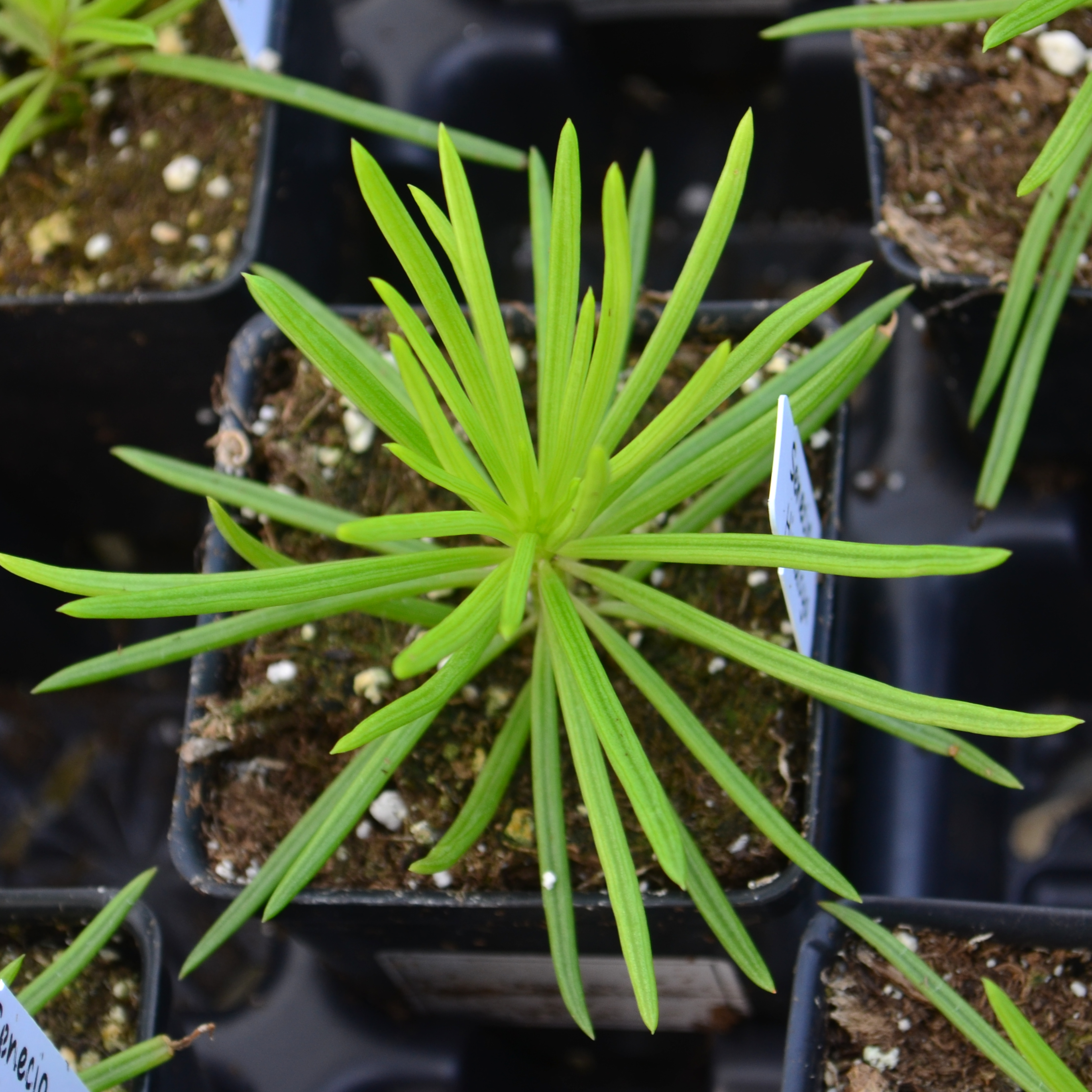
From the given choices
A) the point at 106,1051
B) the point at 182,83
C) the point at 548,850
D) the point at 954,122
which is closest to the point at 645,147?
the point at 954,122

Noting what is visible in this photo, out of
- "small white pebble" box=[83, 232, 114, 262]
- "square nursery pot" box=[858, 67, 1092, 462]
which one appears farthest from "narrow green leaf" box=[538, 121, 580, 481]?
"small white pebble" box=[83, 232, 114, 262]

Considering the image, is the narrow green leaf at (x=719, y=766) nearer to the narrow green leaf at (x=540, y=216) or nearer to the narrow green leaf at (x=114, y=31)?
the narrow green leaf at (x=540, y=216)

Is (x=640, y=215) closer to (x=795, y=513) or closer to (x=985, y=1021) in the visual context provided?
(x=795, y=513)

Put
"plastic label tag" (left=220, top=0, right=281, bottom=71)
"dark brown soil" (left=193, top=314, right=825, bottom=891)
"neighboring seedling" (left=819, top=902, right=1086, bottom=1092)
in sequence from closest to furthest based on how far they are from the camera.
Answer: "neighboring seedling" (left=819, top=902, right=1086, bottom=1092) → "dark brown soil" (left=193, top=314, right=825, bottom=891) → "plastic label tag" (left=220, top=0, right=281, bottom=71)

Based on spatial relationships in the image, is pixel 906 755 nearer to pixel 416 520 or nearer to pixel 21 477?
pixel 416 520

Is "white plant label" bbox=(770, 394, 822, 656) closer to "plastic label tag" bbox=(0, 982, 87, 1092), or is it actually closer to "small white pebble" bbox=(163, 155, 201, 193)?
"plastic label tag" bbox=(0, 982, 87, 1092)
